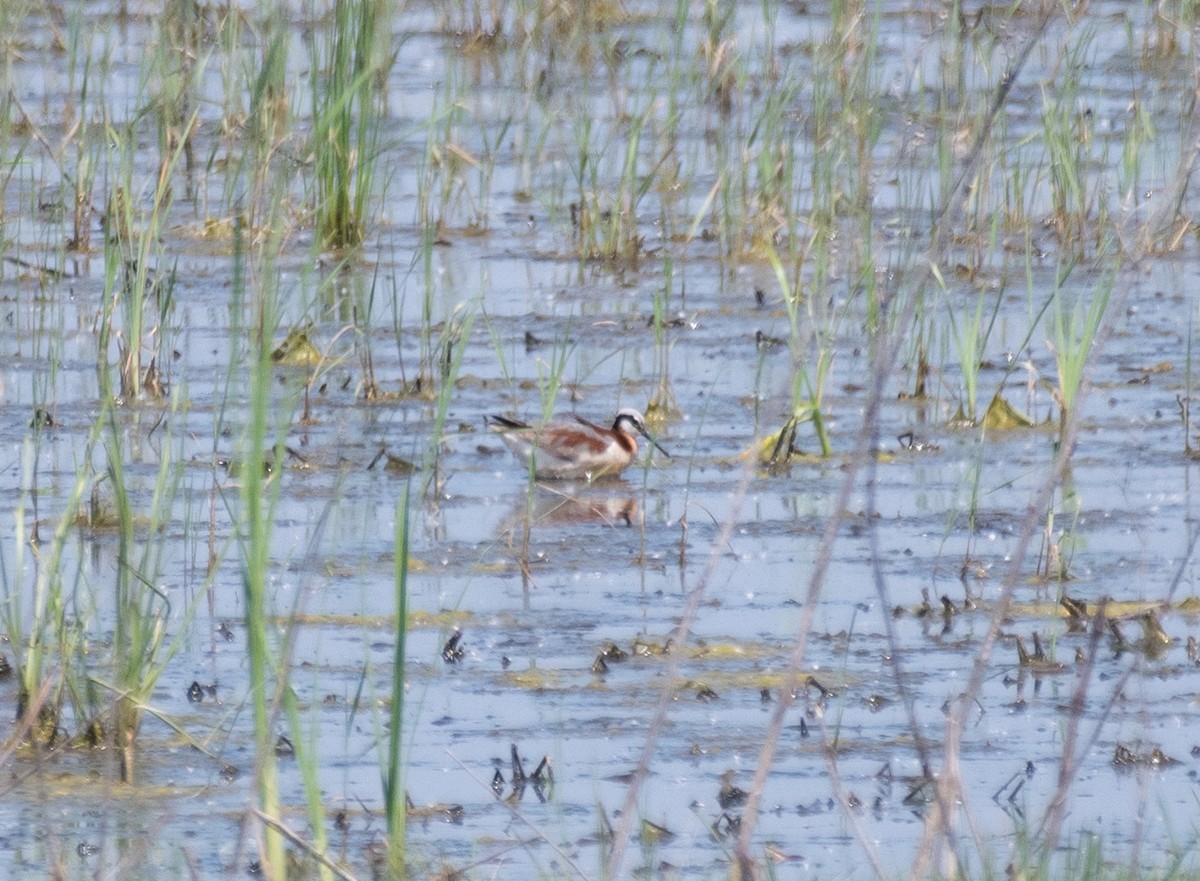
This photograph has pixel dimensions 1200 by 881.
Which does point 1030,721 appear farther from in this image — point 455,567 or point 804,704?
point 455,567

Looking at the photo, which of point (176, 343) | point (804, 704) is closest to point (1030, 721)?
point (804, 704)

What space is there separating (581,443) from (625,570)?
115 cm

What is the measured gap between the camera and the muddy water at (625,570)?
4.72 metres

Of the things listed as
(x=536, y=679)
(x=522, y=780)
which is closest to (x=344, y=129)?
(x=536, y=679)

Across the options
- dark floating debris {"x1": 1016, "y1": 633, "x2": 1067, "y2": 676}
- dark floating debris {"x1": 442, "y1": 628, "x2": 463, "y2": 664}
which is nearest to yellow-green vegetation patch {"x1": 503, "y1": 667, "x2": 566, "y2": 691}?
dark floating debris {"x1": 442, "y1": 628, "x2": 463, "y2": 664}

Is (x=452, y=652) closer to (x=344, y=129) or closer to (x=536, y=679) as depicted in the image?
(x=536, y=679)

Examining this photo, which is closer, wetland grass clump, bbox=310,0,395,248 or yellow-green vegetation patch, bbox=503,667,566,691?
yellow-green vegetation patch, bbox=503,667,566,691

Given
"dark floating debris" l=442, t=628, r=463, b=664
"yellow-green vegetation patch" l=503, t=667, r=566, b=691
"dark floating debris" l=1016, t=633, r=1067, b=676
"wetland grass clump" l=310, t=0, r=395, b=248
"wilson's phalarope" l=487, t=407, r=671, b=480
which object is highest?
"wetland grass clump" l=310, t=0, r=395, b=248

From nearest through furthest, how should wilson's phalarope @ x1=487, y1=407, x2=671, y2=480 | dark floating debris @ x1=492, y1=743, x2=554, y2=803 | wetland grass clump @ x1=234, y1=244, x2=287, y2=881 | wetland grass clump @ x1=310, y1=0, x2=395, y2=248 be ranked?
wetland grass clump @ x1=234, y1=244, x2=287, y2=881, dark floating debris @ x1=492, y1=743, x2=554, y2=803, wilson's phalarope @ x1=487, y1=407, x2=671, y2=480, wetland grass clump @ x1=310, y1=0, x2=395, y2=248

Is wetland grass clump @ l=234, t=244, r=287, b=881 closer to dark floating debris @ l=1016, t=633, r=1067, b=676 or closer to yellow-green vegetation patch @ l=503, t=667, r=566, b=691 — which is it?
yellow-green vegetation patch @ l=503, t=667, r=566, b=691

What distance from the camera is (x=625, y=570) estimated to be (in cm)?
655

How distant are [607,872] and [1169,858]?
4.48 feet

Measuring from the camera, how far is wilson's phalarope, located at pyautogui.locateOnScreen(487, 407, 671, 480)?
24.6 feet

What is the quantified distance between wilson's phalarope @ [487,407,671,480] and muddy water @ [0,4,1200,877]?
0.39 ft
